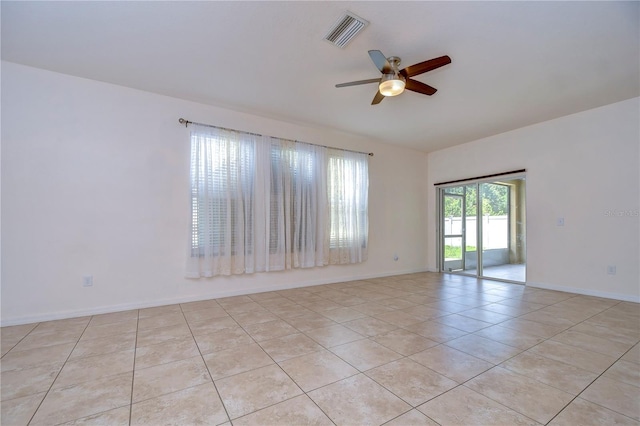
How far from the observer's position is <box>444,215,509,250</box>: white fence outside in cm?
536

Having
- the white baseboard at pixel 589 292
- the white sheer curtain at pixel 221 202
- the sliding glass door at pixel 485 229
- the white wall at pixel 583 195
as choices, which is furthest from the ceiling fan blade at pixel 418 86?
the white baseboard at pixel 589 292

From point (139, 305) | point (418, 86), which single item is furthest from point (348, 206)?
point (139, 305)

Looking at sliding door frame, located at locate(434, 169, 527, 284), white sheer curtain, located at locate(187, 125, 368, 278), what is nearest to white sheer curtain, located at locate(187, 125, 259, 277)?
white sheer curtain, located at locate(187, 125, 368, 278)

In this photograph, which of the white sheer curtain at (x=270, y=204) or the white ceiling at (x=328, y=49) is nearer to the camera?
the white ceiling at (x=328, y=49)

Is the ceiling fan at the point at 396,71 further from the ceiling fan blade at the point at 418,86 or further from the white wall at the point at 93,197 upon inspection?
the white wall at the point at 93,197

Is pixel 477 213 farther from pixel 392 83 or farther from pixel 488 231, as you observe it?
pixel 392 83

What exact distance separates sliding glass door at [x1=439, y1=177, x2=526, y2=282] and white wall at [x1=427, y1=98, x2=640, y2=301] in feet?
0.95

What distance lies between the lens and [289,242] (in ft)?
14.8

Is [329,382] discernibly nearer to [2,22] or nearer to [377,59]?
[377,59]

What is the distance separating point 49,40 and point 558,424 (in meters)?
4.93

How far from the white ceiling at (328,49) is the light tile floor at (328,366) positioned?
2810 mm

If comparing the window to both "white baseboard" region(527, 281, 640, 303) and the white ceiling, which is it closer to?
the white ceiling

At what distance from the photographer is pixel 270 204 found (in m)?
4.37

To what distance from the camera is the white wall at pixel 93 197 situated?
117 inches
